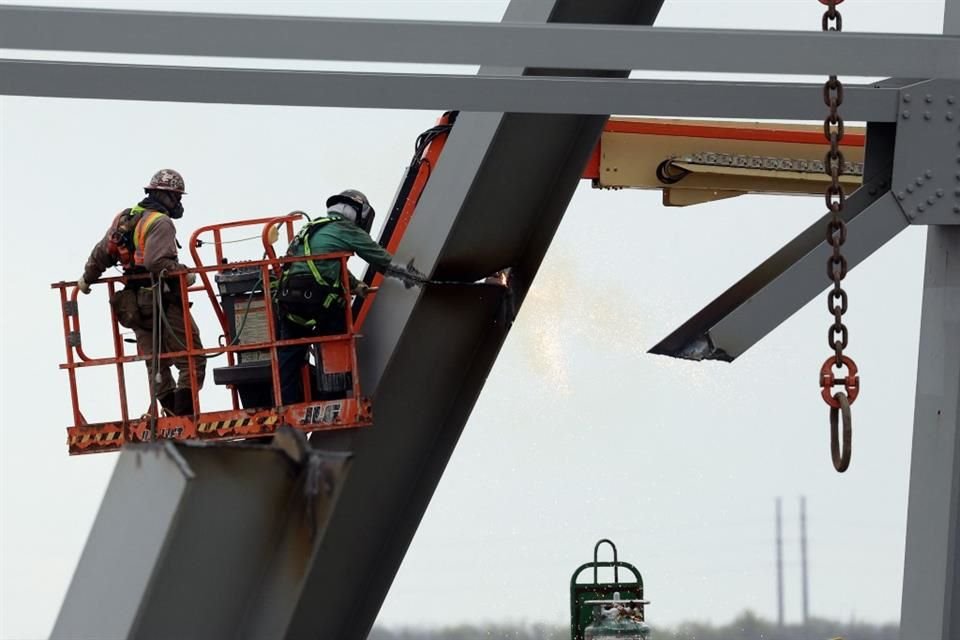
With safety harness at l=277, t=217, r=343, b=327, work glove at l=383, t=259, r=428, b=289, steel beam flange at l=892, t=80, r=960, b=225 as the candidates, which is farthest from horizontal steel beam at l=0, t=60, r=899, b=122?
safety harness at l=277, t=217, r=343, b=327

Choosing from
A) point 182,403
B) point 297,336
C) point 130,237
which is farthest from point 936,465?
point 130,237

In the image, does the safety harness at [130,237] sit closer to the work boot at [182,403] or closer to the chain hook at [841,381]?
the work boot at [182,403]

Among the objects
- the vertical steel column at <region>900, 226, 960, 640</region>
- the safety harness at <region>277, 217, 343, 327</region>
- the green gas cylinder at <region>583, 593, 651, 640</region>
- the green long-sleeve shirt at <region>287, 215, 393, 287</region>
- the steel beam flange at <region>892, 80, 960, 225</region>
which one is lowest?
the green gas cylinder at <region>583, 593, 651, 640</region>

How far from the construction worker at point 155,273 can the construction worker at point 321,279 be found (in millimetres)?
845

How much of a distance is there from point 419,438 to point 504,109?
278cm

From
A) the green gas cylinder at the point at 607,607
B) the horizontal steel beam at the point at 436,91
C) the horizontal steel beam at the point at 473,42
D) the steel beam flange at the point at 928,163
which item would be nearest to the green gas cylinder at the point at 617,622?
the green gas cylinder at the point at 607,607

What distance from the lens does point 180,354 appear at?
9.66 m

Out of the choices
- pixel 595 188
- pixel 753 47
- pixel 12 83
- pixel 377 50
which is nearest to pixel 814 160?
pixel 595 188

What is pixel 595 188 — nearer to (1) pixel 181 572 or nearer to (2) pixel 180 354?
(2) pixel 180 354

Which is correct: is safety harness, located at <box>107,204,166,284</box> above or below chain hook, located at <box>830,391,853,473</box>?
above

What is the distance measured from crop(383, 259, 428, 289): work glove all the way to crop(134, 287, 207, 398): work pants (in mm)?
1712

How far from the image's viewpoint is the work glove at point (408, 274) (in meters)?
9.03

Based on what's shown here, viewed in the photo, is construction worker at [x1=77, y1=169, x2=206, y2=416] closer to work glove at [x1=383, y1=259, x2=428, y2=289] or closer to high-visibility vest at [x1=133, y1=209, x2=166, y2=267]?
high-visibility vest at [x1=133, y1=209, x2=166, y2=267]

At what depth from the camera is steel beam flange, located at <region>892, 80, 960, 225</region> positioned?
8.12m
